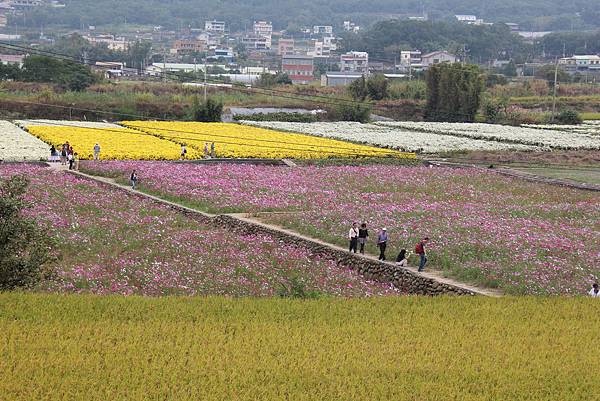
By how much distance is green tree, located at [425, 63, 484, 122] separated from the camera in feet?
311

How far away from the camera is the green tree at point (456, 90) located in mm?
94688

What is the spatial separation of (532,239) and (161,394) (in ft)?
61.8

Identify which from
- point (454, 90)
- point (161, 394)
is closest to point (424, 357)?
point (161, 394)

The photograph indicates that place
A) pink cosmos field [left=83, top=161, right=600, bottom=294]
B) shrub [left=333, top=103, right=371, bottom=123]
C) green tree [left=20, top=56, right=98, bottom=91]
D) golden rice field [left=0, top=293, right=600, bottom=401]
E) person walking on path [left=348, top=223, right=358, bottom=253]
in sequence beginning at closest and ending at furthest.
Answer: golden rice field [left=0, top=293, right=600, bottom=401]
pink cosmos field [left=83, top=161, right=600, bottom=294]
person walking on path [left=348, top=223, right=358, bottom=253]
shrub [left=333, top=103, right=371, bottom=123]
green tree [left=20, top=56, right=98, bottom=91]

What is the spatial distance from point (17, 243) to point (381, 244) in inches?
434

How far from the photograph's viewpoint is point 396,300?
26219 mm

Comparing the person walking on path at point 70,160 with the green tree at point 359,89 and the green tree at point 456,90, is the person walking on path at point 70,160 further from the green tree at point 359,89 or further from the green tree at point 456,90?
the green tree at point 359,89

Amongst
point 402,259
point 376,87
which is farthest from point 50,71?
point 402,259

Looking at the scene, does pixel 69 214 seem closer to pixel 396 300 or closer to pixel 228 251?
pixel 228 251

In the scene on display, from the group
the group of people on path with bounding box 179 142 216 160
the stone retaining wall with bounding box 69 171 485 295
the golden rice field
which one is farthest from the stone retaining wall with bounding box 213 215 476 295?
the group of people on path with bounding box 179 142 216 160

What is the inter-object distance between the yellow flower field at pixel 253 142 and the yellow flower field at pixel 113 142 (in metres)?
1.69

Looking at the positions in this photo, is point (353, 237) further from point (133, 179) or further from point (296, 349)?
point (133, 179)

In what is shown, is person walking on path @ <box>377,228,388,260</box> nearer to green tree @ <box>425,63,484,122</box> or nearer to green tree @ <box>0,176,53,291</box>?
green tree @ <box>0,176,53,291</box>

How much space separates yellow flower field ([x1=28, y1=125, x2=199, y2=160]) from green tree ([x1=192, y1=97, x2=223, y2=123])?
39.6 ft
